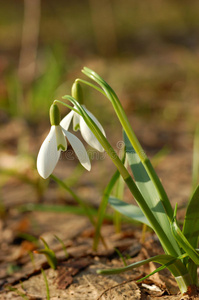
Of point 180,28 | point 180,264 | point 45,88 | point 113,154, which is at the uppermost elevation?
point 180,28

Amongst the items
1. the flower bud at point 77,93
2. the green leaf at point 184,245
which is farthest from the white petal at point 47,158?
the green leaf at point 184,245

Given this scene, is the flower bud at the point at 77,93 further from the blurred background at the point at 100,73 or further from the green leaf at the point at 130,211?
the blurred background at the point at 100,73

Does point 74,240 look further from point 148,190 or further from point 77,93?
point 77,93

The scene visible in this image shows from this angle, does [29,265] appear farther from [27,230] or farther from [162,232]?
[162,232]

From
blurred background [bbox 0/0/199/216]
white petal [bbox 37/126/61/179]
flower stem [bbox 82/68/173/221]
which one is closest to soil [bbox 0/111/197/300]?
blurred background [bbox 0/0/199/216]

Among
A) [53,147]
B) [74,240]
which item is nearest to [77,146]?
[53,147]

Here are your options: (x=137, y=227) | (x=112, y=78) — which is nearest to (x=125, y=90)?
(x=112, y=78)
